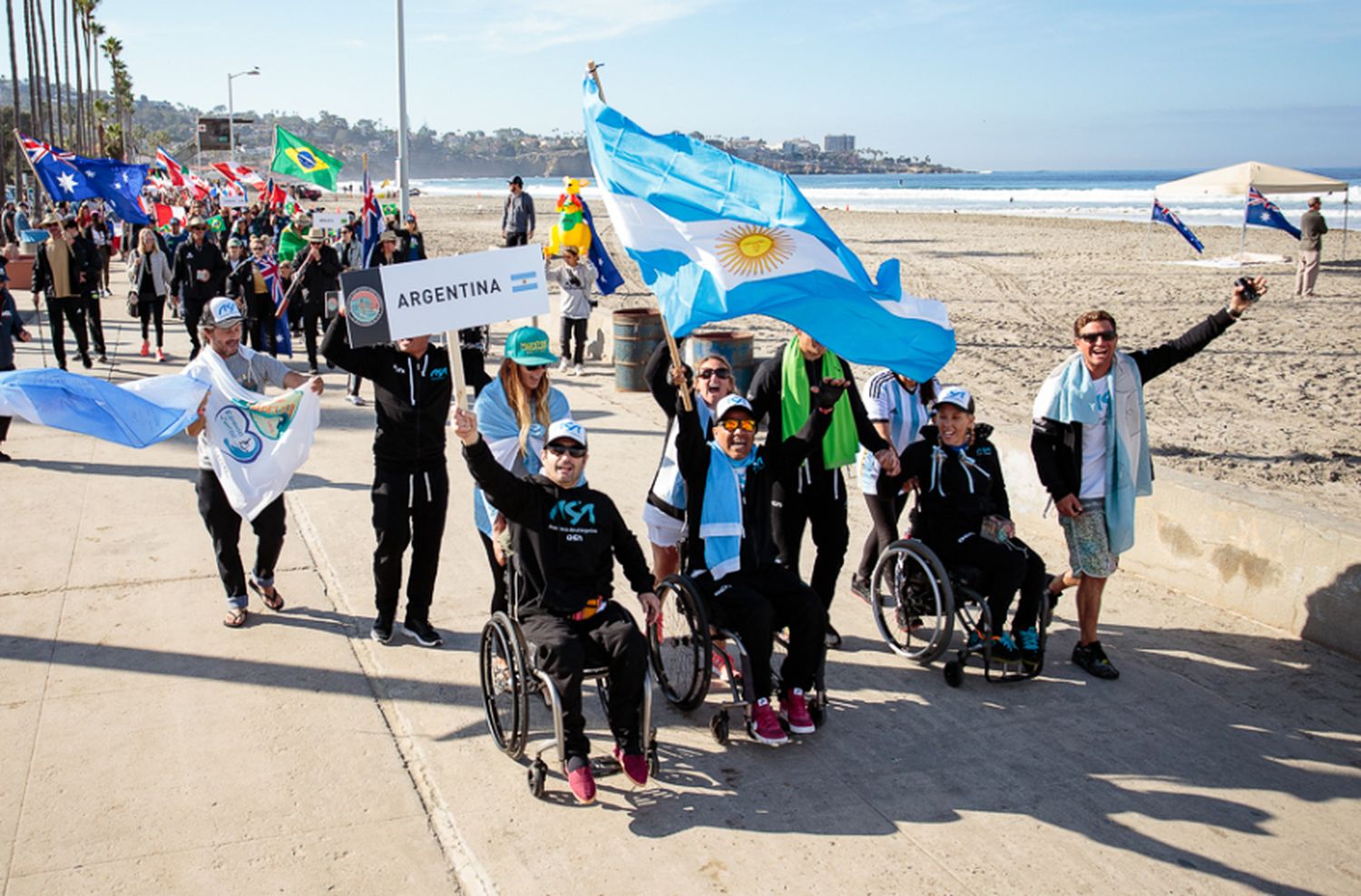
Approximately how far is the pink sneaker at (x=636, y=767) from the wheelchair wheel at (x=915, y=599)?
1.82 m

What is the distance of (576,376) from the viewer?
1405cm

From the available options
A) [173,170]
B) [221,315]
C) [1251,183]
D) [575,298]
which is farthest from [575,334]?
[1251,183]

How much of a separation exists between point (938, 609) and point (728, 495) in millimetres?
1288

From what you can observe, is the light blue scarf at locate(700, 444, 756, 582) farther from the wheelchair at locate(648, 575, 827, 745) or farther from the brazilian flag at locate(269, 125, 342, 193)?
the brazilian flag at locate(269, 125, 342, 193)

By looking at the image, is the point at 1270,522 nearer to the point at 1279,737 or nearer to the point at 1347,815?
the point at 1279,737

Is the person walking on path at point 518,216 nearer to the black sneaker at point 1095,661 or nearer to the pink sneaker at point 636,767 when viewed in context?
the black sneaker at point 1095,661

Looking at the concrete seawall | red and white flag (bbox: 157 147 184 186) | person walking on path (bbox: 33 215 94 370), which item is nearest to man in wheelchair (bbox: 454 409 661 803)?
the concrete seawall

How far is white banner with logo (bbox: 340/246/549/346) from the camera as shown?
15.0ft

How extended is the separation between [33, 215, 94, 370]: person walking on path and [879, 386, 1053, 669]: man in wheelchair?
36.8ft

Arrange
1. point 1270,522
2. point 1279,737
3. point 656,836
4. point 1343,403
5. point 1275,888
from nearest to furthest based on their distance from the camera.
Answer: point 1275,888, point 656,836, point 1279,737, point 1270,522, point 1343,403

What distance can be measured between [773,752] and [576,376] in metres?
9.65

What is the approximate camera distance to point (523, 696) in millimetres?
4402

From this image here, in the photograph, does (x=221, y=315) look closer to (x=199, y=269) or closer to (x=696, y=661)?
(x=696, y=661)

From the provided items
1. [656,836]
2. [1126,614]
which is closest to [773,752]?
[656,836]
